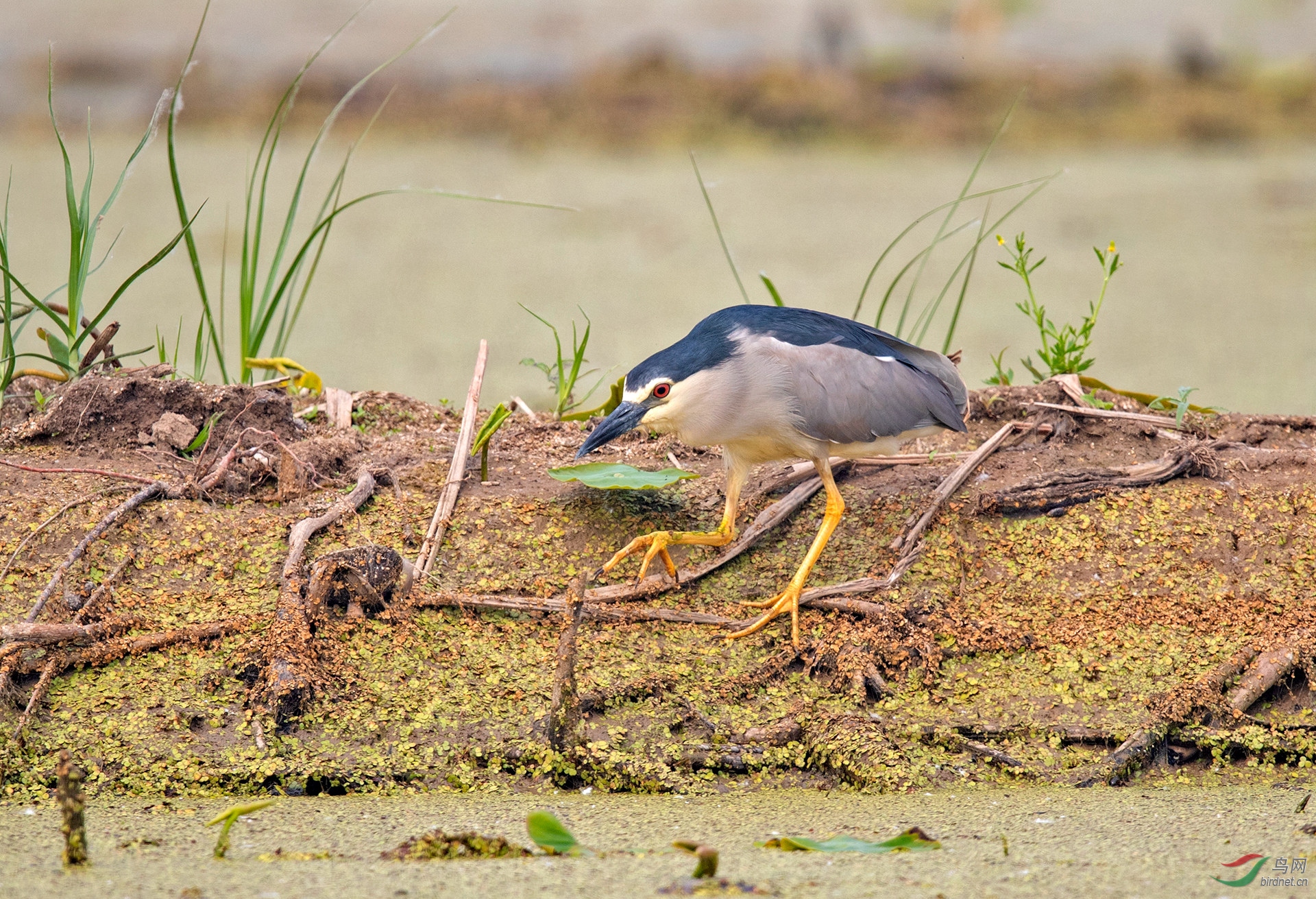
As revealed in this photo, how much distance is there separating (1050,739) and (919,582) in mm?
463

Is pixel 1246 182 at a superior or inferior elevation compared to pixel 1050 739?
superior

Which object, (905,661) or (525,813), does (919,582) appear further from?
(525,813)

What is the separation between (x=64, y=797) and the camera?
4.69 ft

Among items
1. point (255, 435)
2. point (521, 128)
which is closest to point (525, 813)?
point (255, 435)

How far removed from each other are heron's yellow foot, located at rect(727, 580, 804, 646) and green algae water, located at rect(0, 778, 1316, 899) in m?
0.40

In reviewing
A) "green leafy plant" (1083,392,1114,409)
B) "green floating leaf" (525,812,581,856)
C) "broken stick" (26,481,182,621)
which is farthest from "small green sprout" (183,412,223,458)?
"green leafy plant" (1083,392,1114,409)

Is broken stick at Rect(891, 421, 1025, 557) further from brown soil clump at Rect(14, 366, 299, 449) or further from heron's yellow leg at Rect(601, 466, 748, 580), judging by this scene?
brown soil clump at Rect(14, 366, 299, 449)

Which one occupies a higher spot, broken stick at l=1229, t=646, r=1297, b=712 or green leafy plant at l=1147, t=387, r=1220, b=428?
green leafy plant at l=1147, t=387, r=1220, b=428

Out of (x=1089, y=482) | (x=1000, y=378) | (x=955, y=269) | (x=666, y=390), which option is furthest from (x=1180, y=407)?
(x=955, y=269)

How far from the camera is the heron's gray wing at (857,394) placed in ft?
8.15

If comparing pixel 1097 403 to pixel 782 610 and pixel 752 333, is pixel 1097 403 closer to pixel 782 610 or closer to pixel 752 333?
pixel 752 333

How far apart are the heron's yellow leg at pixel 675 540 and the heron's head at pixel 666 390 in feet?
0.73

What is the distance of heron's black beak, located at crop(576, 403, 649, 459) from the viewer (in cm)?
238

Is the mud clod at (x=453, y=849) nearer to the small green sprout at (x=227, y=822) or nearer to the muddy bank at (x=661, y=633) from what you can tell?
the small green sprout at (x=227, y=822)
